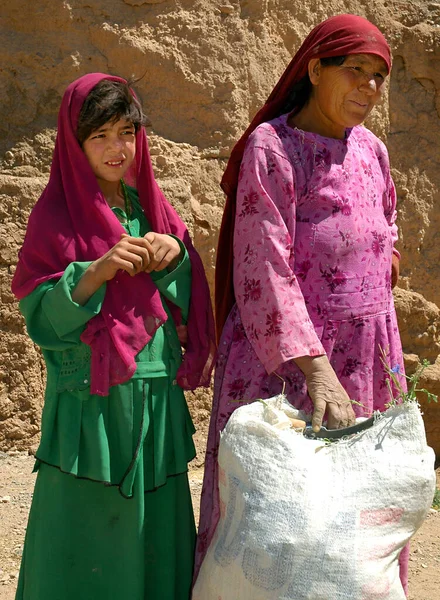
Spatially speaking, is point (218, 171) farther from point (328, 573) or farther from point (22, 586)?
point (328, 573)

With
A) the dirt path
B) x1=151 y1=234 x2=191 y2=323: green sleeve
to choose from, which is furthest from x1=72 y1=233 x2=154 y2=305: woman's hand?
the dirt path

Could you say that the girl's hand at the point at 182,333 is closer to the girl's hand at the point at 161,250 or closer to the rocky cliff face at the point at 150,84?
the girl's hand at the point at 161,250

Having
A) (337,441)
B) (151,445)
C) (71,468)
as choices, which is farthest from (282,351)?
(71,468)

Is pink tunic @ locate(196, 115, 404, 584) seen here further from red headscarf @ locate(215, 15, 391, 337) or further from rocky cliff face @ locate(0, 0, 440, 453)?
rocky cliff face @ locate(0, 0, 440, 453)

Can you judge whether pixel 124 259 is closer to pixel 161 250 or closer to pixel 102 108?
pixel 161 250

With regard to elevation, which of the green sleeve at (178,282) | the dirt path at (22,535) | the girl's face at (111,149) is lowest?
the dirt path at (22,535)

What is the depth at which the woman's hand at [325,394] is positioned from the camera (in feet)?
8.73

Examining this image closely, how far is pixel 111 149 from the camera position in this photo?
9.42 ft

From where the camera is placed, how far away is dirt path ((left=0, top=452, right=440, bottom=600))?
3.92 m

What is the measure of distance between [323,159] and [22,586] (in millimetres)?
1640

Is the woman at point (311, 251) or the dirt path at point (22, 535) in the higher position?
the woman at point (311, 251)

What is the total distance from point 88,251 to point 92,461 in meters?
0.62

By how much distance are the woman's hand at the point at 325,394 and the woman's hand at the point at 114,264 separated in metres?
0.54

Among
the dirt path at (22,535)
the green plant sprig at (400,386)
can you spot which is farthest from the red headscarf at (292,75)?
the dirt path at (22,535)
